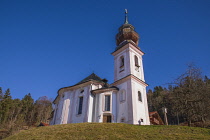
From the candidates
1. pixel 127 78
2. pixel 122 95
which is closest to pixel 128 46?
pixel 127 78

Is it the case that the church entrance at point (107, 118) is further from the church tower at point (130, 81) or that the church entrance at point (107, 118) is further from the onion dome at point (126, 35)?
the onion dome at point (126, 35)

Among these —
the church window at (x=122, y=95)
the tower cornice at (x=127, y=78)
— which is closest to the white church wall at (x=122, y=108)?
the church window at (x=122, y=95)

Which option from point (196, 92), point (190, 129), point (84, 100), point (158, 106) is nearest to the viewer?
point (190, 129)

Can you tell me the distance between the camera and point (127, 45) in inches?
1011

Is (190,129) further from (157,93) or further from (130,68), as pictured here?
(157,93)

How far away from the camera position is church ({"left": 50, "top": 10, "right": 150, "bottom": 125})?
20.6 m

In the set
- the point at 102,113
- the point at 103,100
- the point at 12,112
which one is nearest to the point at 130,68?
the point at 103,100

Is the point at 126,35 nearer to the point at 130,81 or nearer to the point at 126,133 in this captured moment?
the point at 130,81

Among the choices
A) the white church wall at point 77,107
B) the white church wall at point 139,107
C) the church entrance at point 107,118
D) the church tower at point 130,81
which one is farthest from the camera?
the white church wall at point 77,107

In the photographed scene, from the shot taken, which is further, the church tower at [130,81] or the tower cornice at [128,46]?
the tower cornice at [128,46]

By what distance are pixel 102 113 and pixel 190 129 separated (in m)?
10.7

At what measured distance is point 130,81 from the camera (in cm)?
2195

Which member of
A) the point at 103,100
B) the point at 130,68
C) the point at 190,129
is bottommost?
the point at 190,129

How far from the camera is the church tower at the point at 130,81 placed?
65.9 ft
